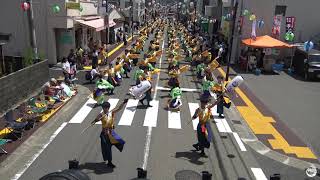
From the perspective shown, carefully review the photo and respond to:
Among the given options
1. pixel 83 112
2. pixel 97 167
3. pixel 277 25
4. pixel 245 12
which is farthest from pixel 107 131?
pixel 277 25

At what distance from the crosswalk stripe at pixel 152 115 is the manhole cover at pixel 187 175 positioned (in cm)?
403

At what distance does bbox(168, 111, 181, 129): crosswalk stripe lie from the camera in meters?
13.6

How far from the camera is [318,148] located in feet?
39.4

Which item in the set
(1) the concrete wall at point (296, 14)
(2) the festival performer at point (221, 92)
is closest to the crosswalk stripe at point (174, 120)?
(2) the festival performer at point (221, 92)

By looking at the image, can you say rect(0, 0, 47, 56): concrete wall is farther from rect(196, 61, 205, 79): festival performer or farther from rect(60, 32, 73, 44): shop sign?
rect(196, 61, 205, 79): festival performer

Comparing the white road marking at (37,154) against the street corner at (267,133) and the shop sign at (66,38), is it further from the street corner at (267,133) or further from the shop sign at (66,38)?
the shop sign at (66,38)

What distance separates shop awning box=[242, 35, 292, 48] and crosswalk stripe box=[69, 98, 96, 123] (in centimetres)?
1445

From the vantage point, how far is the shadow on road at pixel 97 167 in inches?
380

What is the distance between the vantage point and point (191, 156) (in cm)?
1087

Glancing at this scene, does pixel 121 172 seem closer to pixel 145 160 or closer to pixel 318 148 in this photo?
pixel 145 160

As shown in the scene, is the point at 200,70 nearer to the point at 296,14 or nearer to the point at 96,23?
the point at 296,14

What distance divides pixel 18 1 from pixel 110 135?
18.1 metres

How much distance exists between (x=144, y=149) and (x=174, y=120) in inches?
133

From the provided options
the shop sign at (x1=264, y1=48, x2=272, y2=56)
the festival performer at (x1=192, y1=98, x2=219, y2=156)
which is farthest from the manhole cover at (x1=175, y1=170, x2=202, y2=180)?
the shop sign at (x1=264, y1=48, x2=272, y2=56)
